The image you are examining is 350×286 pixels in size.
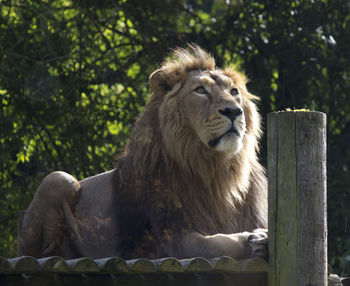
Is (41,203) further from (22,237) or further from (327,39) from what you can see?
(327,39)

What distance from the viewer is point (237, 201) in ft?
14.9

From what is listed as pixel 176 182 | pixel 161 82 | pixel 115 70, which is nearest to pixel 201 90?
pixel 161 82

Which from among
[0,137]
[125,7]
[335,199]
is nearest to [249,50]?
[125,7]

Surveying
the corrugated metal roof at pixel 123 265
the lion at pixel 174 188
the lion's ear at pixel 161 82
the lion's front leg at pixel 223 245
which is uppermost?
the lion's ear at pixel 161 82

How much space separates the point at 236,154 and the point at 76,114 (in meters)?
3.51

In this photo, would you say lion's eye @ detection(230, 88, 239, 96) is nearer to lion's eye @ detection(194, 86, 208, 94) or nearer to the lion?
the lion

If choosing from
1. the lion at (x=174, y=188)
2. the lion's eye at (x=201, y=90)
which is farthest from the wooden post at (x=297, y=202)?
the lion's eye at (x=201, y=90)

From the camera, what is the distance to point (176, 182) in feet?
14.6

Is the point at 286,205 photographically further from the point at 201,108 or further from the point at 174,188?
the point at 201,108

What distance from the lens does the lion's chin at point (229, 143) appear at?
4.29 m

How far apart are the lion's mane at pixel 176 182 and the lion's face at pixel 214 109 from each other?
7cm

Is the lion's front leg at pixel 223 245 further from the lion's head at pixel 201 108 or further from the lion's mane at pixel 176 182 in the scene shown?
the lion's head at pixel 201 108

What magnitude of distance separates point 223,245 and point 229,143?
642 millimetres

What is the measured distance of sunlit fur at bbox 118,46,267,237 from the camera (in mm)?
4418
